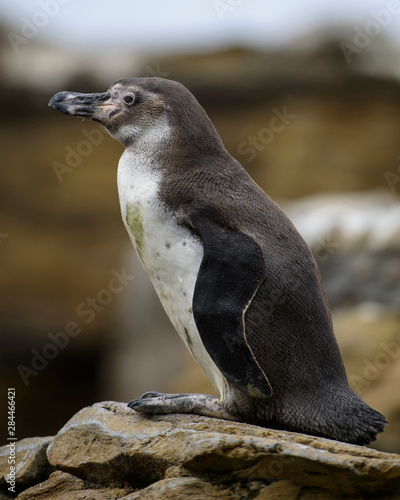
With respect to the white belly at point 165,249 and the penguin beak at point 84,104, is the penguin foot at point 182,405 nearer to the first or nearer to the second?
the white belly at point 165,249

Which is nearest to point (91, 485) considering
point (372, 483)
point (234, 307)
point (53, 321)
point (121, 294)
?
point (234, 307)

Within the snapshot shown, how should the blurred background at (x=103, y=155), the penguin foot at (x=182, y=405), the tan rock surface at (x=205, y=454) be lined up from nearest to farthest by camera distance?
1. the tan rock surface at (x=205, y=454)
2. the penguin foot at (x=182, y=405)
3. the blurred background at (x=103, y=155)

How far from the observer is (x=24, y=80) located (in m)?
10.8

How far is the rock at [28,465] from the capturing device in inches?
126

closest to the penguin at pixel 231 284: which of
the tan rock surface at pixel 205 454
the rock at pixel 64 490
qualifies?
the tan rock surface at pixel 205 454

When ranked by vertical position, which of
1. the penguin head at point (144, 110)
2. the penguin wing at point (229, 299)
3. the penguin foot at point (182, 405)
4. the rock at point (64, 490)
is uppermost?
the penguin head at point (144, 110)

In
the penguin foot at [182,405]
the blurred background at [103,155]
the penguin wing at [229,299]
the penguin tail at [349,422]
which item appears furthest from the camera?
the blurred background at [103,155]

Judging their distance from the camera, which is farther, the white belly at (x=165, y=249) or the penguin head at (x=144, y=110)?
the penguin head at (x=144, y=110)

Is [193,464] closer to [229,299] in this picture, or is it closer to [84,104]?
[229,299]

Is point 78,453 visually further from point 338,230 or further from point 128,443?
point 338,230

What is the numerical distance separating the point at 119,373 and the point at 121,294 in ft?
4.26

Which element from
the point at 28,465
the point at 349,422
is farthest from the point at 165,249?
the point at 28,465

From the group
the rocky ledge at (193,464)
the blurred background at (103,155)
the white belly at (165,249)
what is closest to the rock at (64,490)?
the rocky ledge at (193,464)

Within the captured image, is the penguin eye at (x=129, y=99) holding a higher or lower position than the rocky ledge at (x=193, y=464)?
higher
